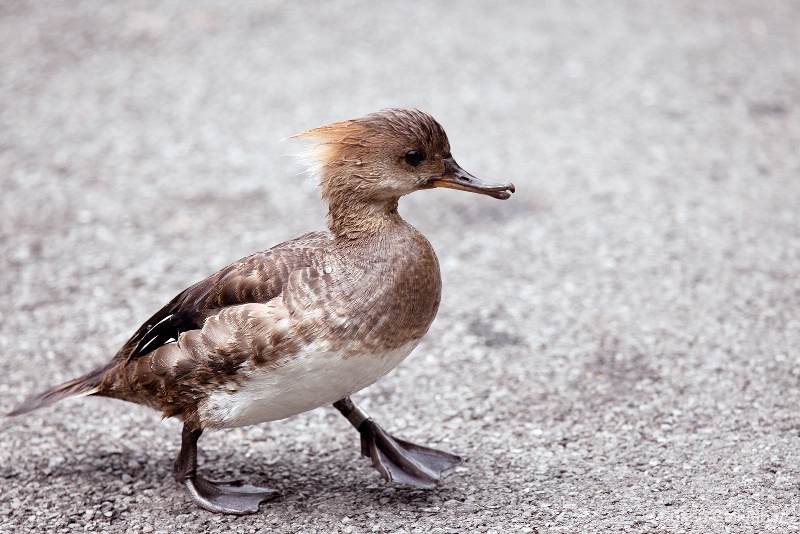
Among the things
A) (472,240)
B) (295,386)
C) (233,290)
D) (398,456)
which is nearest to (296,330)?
(295,386)

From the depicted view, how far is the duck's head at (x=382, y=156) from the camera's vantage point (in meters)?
3.75

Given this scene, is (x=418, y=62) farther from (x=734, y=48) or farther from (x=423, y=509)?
(x=423, y=509)

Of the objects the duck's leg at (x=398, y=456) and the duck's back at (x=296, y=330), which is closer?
the duck's back at (x=296, y=330)

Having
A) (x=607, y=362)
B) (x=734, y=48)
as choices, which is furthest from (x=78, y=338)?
(x=734, y=48)

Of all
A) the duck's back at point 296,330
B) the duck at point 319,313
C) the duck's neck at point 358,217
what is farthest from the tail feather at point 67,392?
the duck's neck at point 358,217

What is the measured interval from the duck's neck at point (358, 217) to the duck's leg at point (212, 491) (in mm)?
1054

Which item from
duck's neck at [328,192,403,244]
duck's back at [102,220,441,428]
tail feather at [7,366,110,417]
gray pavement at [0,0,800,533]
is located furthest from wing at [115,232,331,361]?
gray pavement at [0,0,800,533]

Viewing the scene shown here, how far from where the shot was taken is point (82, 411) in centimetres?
488

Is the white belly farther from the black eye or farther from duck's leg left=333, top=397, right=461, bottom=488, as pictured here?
the black eye

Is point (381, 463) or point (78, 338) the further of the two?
point (78, 338)

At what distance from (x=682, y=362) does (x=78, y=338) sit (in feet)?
11.4

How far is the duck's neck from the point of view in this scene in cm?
384

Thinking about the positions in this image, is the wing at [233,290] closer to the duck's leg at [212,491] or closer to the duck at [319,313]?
the duck at [319,313]

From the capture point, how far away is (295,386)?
3.63 meters
